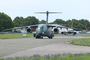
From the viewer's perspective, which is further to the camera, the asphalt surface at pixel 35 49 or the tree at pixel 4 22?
the tree at pixel 4 22

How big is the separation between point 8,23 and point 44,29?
84157 millimetres

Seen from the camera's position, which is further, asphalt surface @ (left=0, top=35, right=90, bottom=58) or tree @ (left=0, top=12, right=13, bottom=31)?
tree @ (left=0, top=12, right=13, bottom=31)

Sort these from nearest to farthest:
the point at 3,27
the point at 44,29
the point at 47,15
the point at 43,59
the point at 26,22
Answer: the point at 43,59 → the point at 44,29 → the point at 47,15 → the point at 3,27 → the point at 26,22

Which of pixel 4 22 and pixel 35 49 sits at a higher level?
pixel 4 22

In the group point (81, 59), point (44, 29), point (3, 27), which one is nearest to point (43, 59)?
point (81, 59)

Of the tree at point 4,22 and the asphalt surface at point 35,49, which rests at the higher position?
the tree at point 4,22

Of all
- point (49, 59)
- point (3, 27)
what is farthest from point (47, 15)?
point (3, 27)

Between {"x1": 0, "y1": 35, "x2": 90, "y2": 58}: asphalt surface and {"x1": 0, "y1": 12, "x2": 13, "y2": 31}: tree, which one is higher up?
{"x1": 0, "y1": 12, "x2": 13, "y2": 31}: tree

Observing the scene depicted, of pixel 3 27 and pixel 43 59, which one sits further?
pixel 3 27

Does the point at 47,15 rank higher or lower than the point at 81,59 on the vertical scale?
higher

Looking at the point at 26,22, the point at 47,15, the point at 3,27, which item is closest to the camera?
the point at 47,15

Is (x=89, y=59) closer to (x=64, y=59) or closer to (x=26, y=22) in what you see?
(x=64, y=59)

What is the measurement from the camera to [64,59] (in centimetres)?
1008

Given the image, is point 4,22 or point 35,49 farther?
point 4,22
